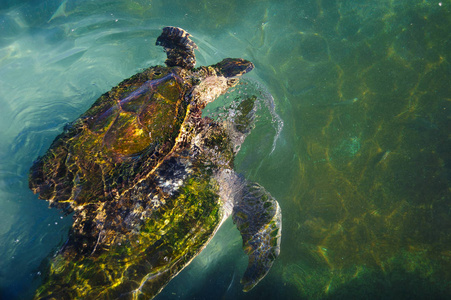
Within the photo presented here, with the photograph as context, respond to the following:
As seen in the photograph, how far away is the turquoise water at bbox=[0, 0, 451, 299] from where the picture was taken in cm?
370

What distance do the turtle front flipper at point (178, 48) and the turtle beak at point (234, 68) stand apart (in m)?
0.64

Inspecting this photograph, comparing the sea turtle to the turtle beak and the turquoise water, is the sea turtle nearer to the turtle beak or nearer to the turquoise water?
the turtle beak

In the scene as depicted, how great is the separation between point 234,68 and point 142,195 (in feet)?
8.35

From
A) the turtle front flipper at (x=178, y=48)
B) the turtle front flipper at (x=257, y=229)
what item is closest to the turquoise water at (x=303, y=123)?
the turtle front flipper at (x=178, y=48)

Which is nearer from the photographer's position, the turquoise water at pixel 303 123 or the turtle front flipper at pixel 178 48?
the turquoise water at pixel 303 123

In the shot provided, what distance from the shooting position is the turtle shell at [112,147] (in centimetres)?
289

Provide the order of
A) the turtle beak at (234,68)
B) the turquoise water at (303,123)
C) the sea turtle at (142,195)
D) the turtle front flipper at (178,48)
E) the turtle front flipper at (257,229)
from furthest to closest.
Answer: the turtle front flipper at (178,48) → the turtle beak at (234,68) → the turquoise water at (303,123) → the turtle front flipper at (257,229) → the sea turtle at (142,195)

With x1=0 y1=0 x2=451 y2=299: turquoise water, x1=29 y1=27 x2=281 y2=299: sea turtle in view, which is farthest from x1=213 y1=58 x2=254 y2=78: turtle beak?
x1=0 y1=0 x2=451 y2=299: turquoise water

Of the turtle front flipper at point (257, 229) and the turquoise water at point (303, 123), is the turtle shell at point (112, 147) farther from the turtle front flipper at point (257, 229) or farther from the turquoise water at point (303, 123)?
the turtle front flipper at point (257, 229)

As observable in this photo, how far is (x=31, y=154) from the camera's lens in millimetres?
4055

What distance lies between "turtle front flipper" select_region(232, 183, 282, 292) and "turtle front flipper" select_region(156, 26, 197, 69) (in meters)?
2.58

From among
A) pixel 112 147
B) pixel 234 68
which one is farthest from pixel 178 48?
pixel 112 147

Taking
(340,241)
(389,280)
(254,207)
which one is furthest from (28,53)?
(389,280)

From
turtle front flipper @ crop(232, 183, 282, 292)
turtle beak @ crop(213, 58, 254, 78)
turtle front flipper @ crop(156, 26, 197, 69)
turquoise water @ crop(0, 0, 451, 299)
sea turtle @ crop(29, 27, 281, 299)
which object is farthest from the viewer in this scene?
turtle front flipper @ crop(156, 26, 197, 69)
